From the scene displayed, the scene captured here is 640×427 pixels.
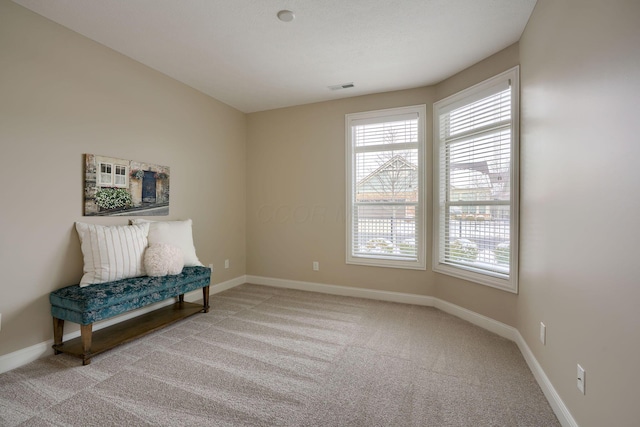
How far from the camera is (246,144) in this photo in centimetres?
470

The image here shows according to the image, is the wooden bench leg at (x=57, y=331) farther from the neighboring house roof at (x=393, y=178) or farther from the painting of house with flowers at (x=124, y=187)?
the neighboring house roof at (x=393, y=178)

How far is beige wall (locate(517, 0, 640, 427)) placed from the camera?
3.67 ft

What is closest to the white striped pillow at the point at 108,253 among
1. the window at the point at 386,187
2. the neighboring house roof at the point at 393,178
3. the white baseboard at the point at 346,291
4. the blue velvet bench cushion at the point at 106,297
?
the blue velvet bench cushion at the point at 106,297

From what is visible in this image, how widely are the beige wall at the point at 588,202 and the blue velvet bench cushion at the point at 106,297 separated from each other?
3126 millimetres

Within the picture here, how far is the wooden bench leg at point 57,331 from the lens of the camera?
2.33m

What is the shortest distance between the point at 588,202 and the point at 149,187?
3.75m

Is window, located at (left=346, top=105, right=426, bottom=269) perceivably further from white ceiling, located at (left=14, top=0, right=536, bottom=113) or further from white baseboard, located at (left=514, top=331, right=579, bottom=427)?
white baseboard, located at (left=514, top=331, right=579, bottom=427)

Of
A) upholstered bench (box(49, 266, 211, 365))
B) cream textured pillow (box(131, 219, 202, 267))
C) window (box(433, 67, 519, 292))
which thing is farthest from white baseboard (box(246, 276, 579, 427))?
upholstered bench (box(49, 266, 211, 365))

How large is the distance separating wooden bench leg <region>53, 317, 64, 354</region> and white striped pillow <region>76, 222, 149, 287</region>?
1.06 feet

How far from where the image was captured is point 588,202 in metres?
1.41

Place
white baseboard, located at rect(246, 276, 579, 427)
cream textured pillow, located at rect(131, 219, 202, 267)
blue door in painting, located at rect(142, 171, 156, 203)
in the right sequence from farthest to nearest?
blue door in painting, located at rect(142, 171, 156, 203)
cream textured pillow, located at rect(131, 219, 202, 267)
white baseboard, located at rect(246, 276, 579, 427)

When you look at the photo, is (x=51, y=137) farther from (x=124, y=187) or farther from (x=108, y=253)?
(x=108, y=253)

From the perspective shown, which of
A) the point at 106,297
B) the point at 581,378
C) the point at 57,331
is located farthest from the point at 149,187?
the point at 581,378

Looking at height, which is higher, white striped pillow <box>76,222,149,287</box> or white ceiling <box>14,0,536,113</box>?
white ceiling <box>14,0,536,113</box>
